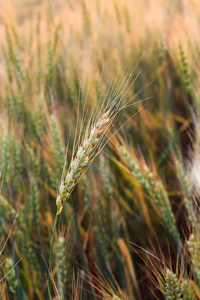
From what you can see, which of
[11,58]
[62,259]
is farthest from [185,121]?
[62,259]

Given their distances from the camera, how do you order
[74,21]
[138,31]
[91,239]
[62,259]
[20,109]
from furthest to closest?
[74,21] < [138,31] < [20,109] < [91,239] < [62,259]

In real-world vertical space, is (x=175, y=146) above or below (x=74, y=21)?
below

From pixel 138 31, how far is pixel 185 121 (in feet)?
2.07

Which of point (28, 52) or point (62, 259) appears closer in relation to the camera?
point (62, 259)

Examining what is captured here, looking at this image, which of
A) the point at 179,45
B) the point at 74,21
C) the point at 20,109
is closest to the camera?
the point at 179,45

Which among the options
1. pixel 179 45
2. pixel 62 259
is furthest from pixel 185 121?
pixel 62 259

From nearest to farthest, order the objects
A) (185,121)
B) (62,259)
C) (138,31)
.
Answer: (62,259)
(185,121)
(138,31)

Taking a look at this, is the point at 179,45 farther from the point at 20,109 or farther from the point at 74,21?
the point at 74,21

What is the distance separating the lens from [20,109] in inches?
64.7

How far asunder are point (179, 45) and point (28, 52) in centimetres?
97

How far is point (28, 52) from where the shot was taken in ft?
6.98

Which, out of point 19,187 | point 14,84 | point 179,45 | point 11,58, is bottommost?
point 19,187

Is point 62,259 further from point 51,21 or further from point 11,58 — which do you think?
point 51,21

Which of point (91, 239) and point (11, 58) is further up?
point (11, 58)
